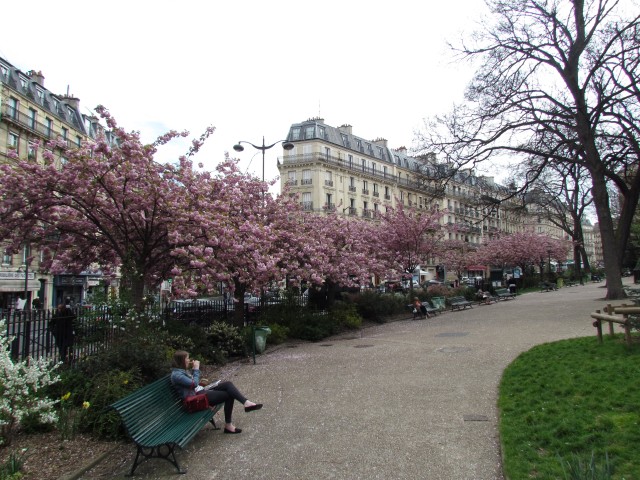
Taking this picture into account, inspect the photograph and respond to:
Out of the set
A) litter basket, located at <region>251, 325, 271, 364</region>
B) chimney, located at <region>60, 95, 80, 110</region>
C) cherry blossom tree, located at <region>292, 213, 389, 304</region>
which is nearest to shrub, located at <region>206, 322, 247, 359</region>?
litter basket, located at <region>251, 325, 271, 364</region>

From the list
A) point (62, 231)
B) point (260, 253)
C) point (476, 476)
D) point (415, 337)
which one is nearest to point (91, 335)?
point (62, 231)

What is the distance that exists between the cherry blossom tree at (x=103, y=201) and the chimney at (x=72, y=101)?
40501mm

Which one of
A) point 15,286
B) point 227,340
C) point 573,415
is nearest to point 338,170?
point 15,286

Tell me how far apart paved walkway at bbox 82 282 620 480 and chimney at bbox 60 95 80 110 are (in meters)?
44.4

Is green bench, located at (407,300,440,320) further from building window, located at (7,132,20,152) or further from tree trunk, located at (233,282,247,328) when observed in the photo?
building window, located at (7,132,20,152)

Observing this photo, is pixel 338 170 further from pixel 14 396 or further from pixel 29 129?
pixel 14 396

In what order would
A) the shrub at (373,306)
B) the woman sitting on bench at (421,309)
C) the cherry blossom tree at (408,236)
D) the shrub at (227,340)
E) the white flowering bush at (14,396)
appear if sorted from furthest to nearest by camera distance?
the cherry blossom tree at (408,236), the woman sitting on bench at (421,309), the shrub at (373,306), the shrub at (227,340), the white flowering bush at (14,396)

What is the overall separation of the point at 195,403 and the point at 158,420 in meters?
0.59

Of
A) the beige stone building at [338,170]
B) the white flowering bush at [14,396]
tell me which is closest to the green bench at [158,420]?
the white flowering bush at [14,396]

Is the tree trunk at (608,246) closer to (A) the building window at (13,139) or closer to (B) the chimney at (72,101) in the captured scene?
(A) the building window at (13,139)

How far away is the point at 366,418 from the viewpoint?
632cm

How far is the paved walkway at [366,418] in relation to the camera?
4812 mm

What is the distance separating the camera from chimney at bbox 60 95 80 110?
45.6 metres

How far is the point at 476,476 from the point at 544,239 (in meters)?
54.1
